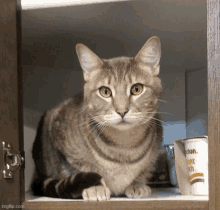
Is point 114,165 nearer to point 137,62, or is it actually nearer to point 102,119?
point 102,119

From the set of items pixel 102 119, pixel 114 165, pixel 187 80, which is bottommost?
pixel 114 165

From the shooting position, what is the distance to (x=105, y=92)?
2.47ft

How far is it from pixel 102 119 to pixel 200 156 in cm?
31

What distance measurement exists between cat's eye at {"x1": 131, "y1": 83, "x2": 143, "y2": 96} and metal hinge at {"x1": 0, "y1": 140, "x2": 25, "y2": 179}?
38cm

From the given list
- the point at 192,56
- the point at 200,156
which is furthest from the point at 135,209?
the point at 192,56

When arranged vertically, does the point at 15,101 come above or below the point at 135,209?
above

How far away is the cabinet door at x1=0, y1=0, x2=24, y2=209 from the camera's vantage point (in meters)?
0.65

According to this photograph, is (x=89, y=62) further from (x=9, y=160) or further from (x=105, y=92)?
(x=9, y=160)

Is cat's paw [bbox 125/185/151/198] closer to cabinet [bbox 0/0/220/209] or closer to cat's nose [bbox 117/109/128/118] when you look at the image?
cabinet [bbox 0/0/220/209]

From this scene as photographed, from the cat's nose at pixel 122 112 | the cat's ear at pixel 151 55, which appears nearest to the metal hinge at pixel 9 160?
the cat's nose at pixel 122 112

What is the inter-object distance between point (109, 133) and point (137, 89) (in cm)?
16

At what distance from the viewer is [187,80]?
750mm

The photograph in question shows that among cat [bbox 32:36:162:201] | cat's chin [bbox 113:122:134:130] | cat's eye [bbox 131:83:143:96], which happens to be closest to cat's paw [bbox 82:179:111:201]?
cat [bbox 32:36:162:201]

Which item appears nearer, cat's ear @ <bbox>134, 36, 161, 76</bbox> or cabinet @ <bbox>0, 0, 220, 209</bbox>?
cabinet @ <bbox>0, 0, 220, 209</bbox>
